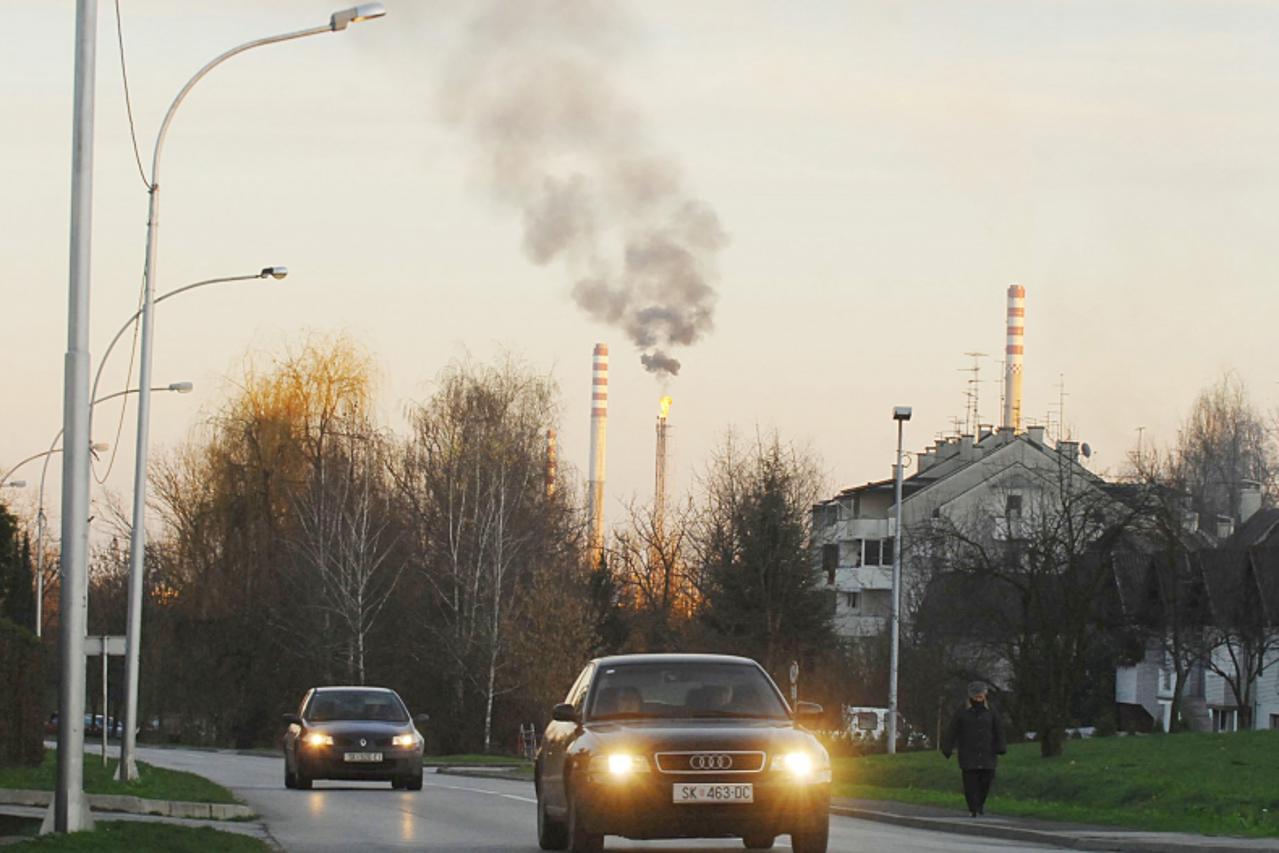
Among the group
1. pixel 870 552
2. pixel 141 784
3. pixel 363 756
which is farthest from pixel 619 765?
pixel 870 552

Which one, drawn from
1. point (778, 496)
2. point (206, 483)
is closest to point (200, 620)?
point (206, 483)

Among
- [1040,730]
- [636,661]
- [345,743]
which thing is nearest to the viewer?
[636,661]

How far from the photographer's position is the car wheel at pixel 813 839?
17047 millimetres

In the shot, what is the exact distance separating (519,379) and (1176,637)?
24.8 m

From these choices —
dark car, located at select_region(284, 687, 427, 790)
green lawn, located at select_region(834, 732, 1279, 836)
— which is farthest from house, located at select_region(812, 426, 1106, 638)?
dark car, located at select_region(284, 687, 427, 790)

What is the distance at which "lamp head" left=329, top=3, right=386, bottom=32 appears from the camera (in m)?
25.8

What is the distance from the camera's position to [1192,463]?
118 meters

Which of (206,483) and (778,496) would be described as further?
(206,483)

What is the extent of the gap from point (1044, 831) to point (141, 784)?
42.8ft

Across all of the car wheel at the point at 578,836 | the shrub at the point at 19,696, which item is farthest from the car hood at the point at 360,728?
the car wheel at the point at 578,836

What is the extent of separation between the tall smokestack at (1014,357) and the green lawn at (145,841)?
8853cm

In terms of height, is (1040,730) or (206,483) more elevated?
(206,483)

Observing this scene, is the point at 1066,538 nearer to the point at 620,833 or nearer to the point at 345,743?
the point at 345,743

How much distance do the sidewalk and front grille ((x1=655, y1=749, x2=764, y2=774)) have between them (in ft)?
16.8
